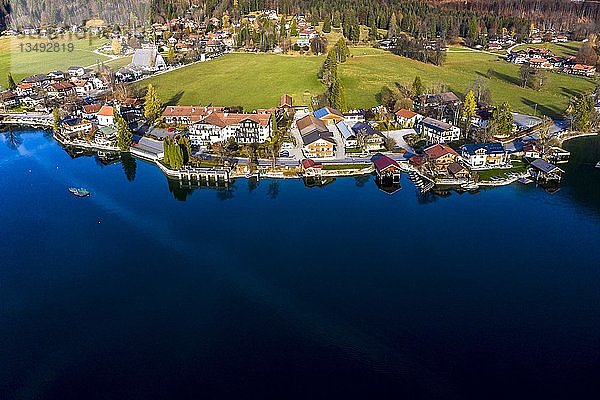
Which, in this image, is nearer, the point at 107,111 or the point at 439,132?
the point at 439,132

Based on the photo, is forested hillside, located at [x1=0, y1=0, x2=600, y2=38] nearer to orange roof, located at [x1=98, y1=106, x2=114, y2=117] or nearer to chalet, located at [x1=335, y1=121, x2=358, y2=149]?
chalet, located at [x1=335, y1=121, x2=358, y2=149]

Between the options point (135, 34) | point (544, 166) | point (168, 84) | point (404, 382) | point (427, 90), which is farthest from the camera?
point (135, 34)

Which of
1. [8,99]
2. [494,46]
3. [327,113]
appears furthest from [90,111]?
[494,46]

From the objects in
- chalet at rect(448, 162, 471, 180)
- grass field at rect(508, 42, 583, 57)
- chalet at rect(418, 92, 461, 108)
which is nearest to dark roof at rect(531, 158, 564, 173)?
chalet at rect(448, 162, 471, 180)

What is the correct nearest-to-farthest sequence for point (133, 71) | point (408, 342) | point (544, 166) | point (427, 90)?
1. point (408, 342)
2. point (544, 166)
3. point (427, 90)
4. point (133, 71)

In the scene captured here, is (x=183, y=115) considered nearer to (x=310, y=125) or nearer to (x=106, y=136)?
(x=106, y=136)

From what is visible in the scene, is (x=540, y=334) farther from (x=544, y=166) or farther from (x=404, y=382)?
(x=544, y=166)

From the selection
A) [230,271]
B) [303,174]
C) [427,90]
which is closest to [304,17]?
[427,90]

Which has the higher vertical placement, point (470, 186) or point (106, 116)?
point (106, 116)
